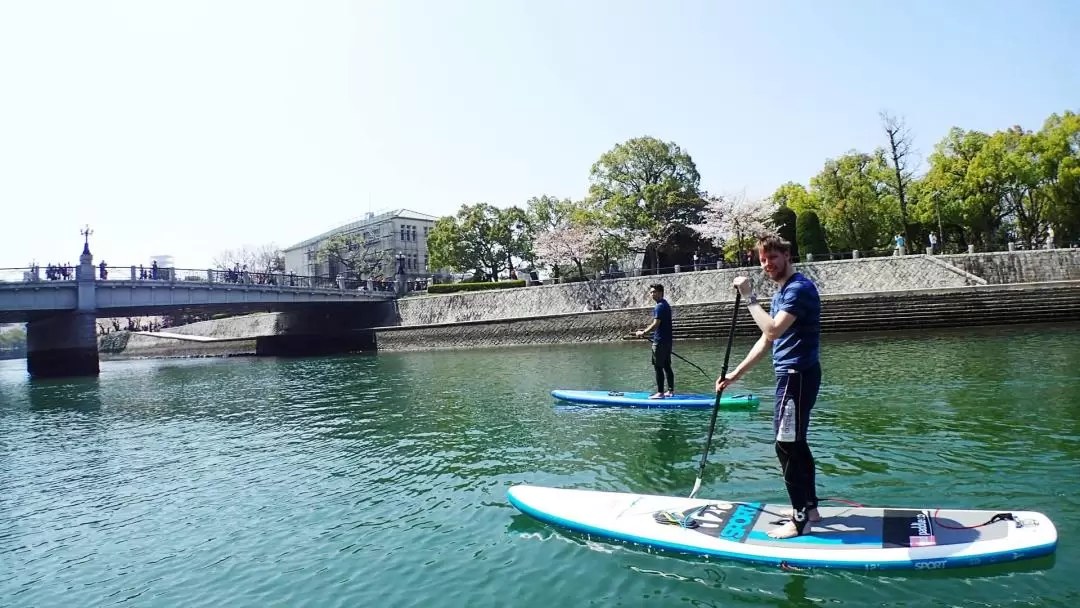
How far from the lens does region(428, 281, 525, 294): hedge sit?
167ft

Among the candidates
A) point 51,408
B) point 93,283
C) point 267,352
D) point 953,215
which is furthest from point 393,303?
point 953,215

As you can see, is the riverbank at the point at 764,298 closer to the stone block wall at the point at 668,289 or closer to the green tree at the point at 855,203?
the stone block wall at the point at 668,289

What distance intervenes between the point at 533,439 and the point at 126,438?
10.5m

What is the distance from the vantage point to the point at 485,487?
27.5 ft

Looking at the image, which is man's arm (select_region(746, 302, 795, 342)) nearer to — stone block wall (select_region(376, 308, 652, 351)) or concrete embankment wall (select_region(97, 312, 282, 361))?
stone block wall (select_region(376, 308, 652, 351))

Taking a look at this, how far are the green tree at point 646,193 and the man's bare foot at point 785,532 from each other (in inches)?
1763

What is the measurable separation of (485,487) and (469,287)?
43.8 meters

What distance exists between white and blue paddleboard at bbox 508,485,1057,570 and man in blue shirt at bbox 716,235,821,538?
0.29 meters

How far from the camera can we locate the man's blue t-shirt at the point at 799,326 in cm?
509

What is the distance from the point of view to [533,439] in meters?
11.1

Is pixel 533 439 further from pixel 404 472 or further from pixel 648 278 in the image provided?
pixel 648 278

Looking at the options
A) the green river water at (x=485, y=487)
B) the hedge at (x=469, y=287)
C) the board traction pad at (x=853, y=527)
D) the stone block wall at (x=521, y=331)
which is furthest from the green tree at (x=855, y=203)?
the board traction pad at (x=853, y=527)

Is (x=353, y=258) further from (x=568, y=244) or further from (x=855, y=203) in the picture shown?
(x=855, y=203)

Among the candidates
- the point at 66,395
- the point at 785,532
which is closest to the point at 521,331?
the point at 66,395
